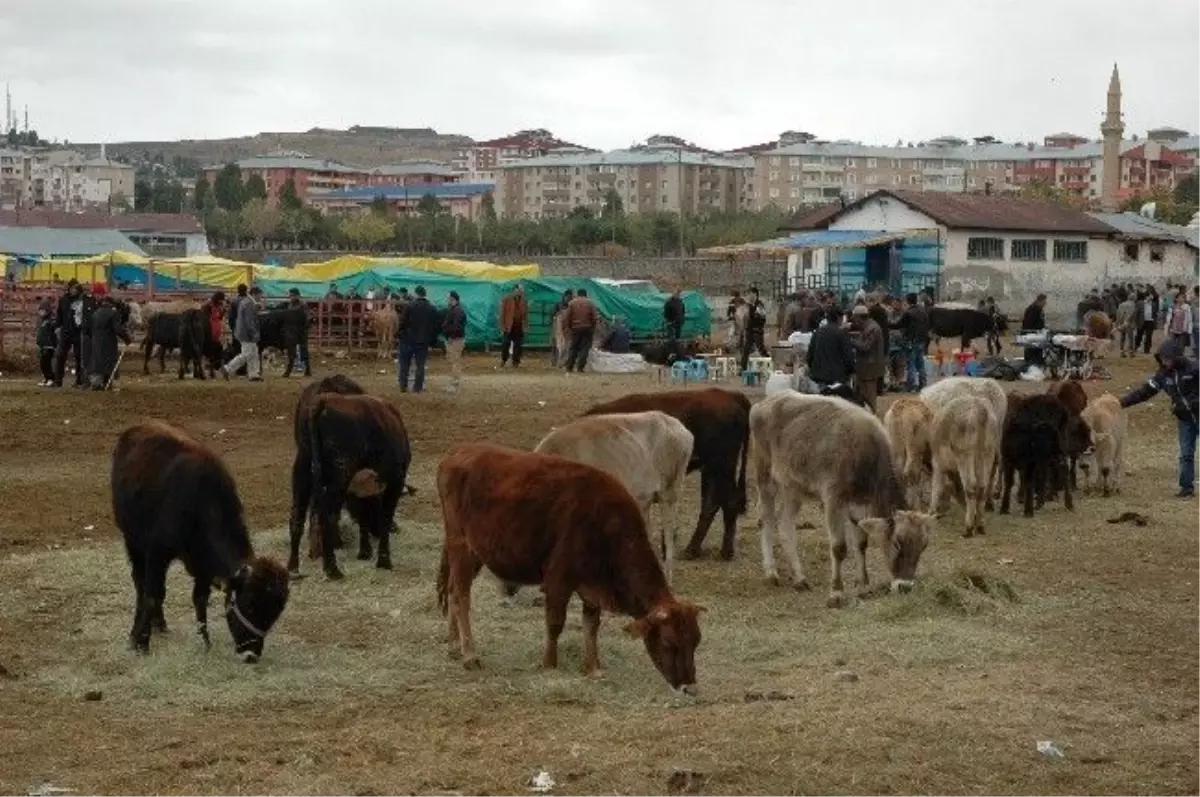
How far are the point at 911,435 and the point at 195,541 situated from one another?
8096 millimetres

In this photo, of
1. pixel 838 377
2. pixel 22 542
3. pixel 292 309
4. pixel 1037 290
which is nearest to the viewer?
pixel 22 542

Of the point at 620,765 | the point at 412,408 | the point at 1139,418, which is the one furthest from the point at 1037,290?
the point at 620,765

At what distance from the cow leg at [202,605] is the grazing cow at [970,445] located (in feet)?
25.1

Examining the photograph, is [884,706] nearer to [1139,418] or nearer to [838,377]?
[838,377]

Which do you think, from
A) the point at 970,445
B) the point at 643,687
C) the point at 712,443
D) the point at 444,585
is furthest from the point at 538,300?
the point at 643,687

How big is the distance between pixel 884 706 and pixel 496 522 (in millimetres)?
2554

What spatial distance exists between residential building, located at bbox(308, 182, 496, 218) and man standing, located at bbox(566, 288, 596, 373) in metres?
140

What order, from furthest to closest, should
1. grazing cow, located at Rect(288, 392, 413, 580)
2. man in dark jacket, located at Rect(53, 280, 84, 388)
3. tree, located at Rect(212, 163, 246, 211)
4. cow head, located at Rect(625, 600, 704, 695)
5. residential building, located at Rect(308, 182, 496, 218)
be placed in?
residential building, located at Rect(308, 182, 496, 218) < tree, located at Rect(212, 163, 246, 211) < man in dark jacket, located at Rect(53, 280, 84, 388) < grazing cow, located at Rect(288, 392, 413, 580) < cow head, located at Rect(625, 600, 704, 695)

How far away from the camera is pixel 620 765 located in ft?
26.7

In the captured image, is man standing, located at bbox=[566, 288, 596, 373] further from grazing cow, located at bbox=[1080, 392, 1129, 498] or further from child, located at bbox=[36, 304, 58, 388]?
grazing cow, located at bbox=[1080, 392, 1129, 498]

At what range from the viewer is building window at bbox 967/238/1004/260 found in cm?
5388

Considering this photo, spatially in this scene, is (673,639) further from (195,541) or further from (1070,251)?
(1070,251)

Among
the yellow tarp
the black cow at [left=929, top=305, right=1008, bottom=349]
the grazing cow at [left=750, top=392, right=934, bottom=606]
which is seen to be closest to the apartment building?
the yellow tarp

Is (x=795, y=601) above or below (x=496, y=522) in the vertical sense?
below
